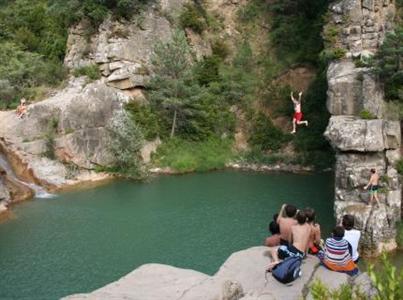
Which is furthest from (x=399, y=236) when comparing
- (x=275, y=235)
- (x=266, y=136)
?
(x=266, y=136)

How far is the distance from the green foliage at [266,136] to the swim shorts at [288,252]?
26.1 metres

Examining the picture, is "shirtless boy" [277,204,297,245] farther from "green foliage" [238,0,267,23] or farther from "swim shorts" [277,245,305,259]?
"green foliage" [238,0,267,23]

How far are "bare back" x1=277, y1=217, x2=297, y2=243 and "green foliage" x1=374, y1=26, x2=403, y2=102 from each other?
48.8 feet

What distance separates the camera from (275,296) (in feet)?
31.5

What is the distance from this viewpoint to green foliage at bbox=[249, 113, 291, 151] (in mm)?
36969

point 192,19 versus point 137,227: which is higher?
point 192,19

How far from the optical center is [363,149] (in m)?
22.0

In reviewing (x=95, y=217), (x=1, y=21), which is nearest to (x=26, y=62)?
(x=1, y=21)

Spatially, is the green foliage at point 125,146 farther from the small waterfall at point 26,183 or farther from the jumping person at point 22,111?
the jumping person at point 22,111

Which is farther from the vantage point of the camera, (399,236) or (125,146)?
(125,146)

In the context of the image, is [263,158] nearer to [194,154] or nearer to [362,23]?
[194,154]

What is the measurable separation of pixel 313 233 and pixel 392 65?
50.3 ft

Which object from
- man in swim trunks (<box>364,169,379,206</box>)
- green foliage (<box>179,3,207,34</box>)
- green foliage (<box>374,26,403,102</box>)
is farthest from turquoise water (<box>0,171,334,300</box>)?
green foliage (<box>179,3,207,34</box>)

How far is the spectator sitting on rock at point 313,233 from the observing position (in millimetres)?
10928
